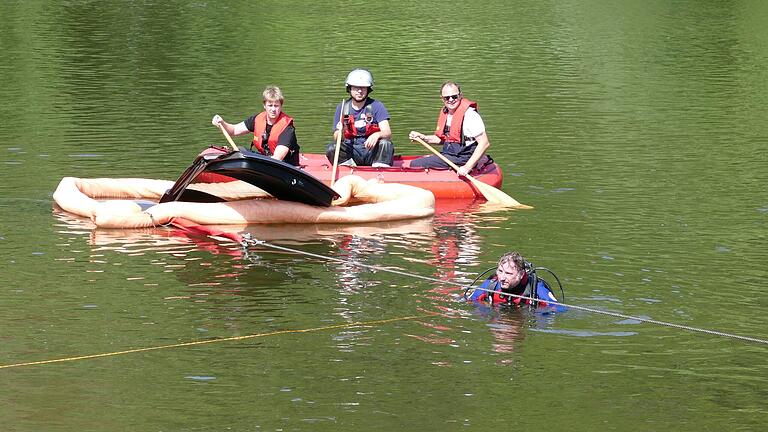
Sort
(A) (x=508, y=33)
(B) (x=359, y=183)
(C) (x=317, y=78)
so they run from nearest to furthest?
(B) (x=359, y=183) → (C) (x=317, y=78) → (A) (x=508, y=33)

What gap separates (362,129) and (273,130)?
1555 mm

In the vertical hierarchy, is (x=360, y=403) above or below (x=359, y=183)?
below

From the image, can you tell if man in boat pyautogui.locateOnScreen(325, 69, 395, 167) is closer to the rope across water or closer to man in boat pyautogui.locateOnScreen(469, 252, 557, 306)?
the rope across water

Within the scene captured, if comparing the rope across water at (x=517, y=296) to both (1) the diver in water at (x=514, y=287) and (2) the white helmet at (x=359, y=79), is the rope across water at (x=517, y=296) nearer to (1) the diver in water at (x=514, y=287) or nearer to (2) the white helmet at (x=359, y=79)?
(1) the diver in water at (x=514, y=287)

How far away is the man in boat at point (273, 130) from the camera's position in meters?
15.8

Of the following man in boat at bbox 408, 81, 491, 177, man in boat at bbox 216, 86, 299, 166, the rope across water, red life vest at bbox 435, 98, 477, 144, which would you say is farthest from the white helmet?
the rope across water

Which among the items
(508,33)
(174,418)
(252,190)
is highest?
(508,33)

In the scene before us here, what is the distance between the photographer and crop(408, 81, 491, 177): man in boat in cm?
1700

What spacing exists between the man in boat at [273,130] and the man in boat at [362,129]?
1.17 m

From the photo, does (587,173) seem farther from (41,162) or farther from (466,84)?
(466,84)

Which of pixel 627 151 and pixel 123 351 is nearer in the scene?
pixel 123 351

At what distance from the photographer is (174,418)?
9.45 meters

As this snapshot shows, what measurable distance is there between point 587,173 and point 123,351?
9.37 metres

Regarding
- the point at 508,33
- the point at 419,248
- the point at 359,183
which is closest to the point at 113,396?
the point at 419,248
